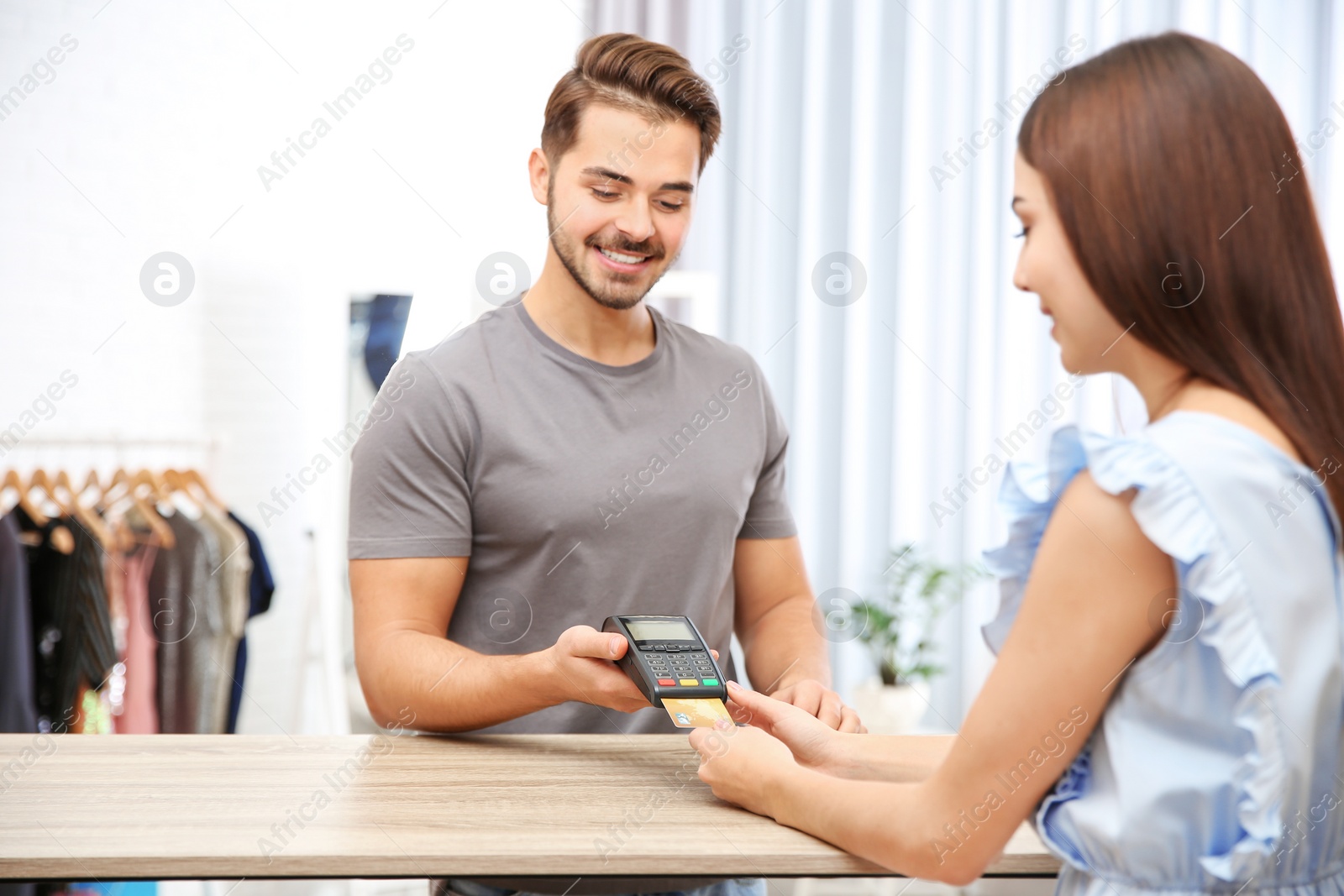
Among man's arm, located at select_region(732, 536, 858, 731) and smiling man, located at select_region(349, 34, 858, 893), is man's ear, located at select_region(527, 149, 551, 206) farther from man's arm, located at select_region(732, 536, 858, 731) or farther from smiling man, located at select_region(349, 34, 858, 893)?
man's arm, located at select_region(732, 536, 858, 731)

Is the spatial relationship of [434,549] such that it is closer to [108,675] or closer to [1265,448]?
[1265,448]

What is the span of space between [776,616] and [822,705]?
0.29 m

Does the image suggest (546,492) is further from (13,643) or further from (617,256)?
(13,643)

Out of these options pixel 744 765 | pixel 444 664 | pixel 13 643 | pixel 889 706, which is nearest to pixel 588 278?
pixel 444 664

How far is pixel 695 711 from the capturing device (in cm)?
99

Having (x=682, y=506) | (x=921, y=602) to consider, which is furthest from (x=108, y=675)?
(x=921, y=602)

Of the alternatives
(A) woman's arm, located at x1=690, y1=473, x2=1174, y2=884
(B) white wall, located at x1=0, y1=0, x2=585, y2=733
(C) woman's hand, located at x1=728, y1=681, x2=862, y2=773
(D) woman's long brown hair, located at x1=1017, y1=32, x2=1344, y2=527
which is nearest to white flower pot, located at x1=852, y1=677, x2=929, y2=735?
(B) white wall, located at x1=0, y1=0, x2=585, y2=733

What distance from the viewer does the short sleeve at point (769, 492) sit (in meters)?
1.51

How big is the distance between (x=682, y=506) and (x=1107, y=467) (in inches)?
26.9

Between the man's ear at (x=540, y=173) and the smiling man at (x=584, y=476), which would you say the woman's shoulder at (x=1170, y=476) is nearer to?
the smiling man at (x=584, y=476)

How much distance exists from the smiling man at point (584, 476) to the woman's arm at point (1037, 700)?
34cm

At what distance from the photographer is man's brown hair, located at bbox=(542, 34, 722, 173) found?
1397 mm

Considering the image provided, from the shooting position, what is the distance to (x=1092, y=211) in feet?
2.54

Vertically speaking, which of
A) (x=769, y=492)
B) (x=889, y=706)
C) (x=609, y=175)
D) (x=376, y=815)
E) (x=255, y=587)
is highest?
(x=609, y=175)
